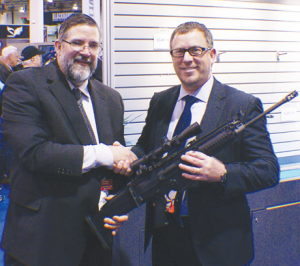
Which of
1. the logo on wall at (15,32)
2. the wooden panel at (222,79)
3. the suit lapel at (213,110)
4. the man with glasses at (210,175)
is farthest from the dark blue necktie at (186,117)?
the logo on wall at (15,32)

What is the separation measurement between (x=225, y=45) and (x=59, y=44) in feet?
7.86

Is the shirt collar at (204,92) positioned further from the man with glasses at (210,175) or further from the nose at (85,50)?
the nose at (85,50)

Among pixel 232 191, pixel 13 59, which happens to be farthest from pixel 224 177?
pixel 13 59

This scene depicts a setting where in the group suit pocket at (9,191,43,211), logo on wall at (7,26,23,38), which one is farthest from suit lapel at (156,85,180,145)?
logo on wall at (7,26,23,38)

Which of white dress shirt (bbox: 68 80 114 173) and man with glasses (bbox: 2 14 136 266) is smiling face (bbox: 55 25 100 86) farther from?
white dress shirt (bbox: 68 80 114 173)

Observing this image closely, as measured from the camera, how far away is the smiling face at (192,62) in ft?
4.71

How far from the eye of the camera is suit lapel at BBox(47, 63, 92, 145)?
142cm

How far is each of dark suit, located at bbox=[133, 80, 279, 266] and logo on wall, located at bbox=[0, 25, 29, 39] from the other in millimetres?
8828

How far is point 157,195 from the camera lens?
4.51ft

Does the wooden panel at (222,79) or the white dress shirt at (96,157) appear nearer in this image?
the white dress shirt at (96,157)

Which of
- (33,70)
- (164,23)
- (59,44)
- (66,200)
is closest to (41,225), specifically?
(66,200)

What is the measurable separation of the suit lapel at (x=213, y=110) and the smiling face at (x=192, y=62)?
0.12m

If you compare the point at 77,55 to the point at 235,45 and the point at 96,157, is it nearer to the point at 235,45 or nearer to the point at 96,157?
the point at 96,157

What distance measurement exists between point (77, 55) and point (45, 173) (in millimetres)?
707
